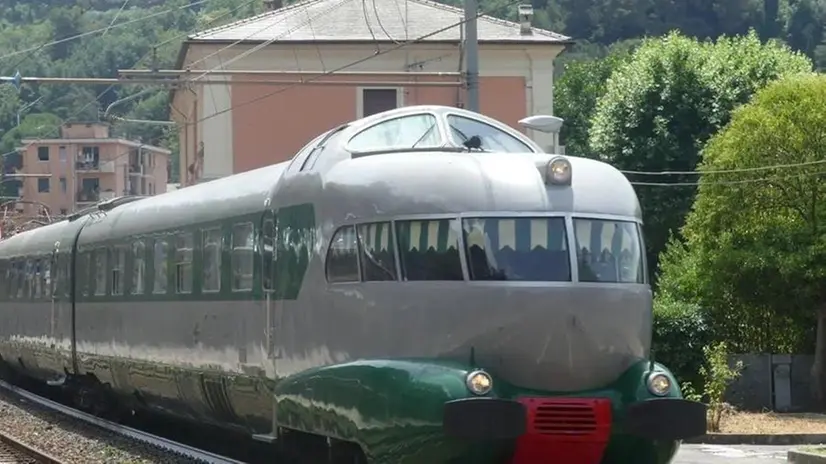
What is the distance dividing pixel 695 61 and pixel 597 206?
30863 mm

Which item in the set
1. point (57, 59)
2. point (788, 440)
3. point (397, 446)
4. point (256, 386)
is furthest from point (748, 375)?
point (57, 59)

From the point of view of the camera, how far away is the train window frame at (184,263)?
1562 centimetres

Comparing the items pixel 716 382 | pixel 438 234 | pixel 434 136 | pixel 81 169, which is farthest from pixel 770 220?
pixel 81 169

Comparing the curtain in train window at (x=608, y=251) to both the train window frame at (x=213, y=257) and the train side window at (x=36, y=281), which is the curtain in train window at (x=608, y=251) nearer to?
the train window frame at (x=213, y=257)

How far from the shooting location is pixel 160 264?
55.6ft

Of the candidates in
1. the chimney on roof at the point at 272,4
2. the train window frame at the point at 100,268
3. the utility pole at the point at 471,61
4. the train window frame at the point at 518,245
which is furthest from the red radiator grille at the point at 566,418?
the chimney on roof at the point at 272,4

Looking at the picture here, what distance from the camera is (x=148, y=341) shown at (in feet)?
56.6

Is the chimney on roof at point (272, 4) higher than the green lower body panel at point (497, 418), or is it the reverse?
the chimney on roof at point (272, 4)

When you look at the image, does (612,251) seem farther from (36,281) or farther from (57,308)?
(36,281)

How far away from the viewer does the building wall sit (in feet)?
123

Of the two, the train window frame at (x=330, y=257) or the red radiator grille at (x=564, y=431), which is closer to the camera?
the red radiator grille at (x=564, y=431)

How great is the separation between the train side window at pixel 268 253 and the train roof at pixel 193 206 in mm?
274

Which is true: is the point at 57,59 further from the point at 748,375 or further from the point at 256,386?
the point at 256,386

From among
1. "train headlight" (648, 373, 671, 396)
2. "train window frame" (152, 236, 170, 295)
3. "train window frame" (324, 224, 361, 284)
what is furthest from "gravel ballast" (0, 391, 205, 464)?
"train headlight" (648, 373, 671, 396)
